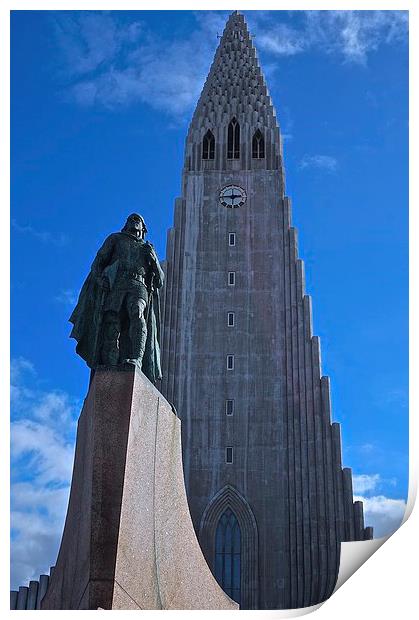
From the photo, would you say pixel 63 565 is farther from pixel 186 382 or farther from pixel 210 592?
pixel 186 382

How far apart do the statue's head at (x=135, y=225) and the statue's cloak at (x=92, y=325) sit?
0.84m

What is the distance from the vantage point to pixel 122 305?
12812 mm

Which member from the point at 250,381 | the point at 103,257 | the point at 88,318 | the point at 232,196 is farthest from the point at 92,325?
the point at 232,196

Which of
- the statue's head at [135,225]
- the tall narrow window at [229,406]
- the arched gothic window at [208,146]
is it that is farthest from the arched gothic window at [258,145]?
the statue's head at [135,225]

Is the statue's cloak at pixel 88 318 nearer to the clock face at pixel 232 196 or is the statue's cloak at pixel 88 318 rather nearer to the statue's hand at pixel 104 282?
the statue's hand at pixel 104 282

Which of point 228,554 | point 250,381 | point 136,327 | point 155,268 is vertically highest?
point 250,381

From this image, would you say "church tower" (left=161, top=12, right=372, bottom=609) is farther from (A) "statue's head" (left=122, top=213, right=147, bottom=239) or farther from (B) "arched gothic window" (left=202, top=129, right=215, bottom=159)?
(A) "statue's head" (left=122, top=213, right=147, bottom=239)

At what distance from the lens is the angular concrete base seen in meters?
10.8

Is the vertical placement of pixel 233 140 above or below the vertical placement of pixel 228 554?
above

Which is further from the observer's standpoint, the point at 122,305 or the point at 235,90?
the point at 235,90

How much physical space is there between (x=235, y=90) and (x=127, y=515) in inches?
1593

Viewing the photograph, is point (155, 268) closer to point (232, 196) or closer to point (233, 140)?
point (232, 196)
